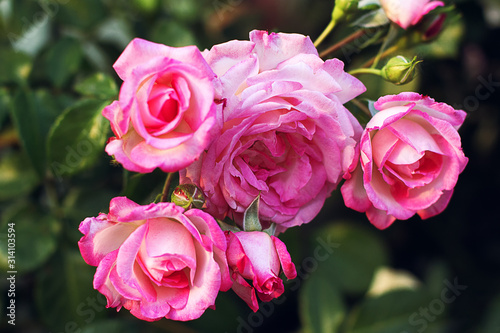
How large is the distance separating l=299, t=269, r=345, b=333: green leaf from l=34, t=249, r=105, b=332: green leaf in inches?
18.7

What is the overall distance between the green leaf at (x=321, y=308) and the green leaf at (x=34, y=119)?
665 millimetres

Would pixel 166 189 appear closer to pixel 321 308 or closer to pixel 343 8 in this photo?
pixel 343 8

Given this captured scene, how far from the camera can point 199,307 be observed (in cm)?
50

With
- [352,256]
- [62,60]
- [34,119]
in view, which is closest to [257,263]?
[34,119]

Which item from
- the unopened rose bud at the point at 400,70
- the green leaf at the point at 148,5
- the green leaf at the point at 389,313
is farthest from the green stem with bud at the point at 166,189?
the green leaf at the point at 389,313

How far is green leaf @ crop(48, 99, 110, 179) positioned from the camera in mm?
711

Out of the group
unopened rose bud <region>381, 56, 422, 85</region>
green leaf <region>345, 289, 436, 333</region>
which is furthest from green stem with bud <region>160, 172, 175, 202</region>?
green leaf <region>345, 289, 436, 333</region>

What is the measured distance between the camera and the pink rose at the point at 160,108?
46 centimetres

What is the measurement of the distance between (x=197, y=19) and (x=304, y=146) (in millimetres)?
806

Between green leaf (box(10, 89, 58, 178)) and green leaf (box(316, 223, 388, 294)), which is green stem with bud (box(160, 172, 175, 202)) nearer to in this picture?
green leaf (box(10, 89, 58, 178))

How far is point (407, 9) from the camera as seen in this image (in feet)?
2.12

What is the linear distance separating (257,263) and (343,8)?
0.41m

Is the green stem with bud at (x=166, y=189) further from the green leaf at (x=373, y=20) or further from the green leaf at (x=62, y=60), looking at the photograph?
the green leaf at (x=62, y=60)

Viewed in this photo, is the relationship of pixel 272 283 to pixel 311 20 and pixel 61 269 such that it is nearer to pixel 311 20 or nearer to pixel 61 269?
pixel 61 269
